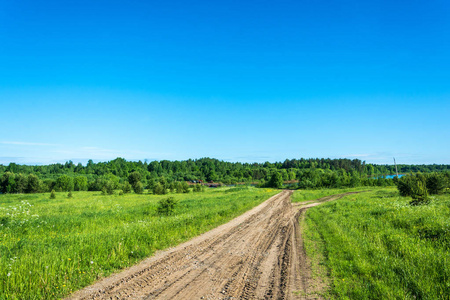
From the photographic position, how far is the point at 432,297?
5.14m

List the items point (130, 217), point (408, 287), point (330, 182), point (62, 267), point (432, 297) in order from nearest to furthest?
A: point (432, 297) → point (408, 287) → point (62, 267) → point (130, 217) → point (330, 182)

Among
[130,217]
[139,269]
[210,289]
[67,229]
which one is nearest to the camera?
[210,289]

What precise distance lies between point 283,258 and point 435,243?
240 inches

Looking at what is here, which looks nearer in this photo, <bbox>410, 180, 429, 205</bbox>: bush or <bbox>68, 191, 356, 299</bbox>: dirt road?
<bbox>68, 191, 356, 299</bbox>: dirt road

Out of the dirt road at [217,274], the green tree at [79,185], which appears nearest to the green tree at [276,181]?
the green tree at [79,185]

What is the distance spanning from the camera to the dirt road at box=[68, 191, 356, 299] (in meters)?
5.85

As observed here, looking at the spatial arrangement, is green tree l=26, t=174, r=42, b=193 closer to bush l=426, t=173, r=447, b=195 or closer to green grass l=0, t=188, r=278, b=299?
green grass l=0, t=188, r=278, b=299

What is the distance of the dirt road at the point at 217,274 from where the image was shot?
5.85m

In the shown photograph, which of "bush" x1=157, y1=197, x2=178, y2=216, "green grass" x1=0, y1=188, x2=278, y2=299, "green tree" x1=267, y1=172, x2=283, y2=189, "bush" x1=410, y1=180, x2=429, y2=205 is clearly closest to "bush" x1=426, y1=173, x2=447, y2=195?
"bush" x1=410, y1=180, x2=429, y2=205

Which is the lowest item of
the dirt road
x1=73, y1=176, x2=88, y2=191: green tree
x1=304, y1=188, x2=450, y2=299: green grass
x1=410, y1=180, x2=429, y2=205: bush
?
x1=73, y1=176, x2=88, y2=191: green tree

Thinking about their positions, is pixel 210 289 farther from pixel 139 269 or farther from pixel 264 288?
pixel 139 269

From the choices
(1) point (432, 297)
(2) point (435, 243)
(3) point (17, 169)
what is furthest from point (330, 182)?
(3) point (17, 169)

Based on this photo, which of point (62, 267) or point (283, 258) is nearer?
point (62, 267)

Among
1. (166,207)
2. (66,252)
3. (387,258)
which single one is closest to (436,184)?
(387,258)
